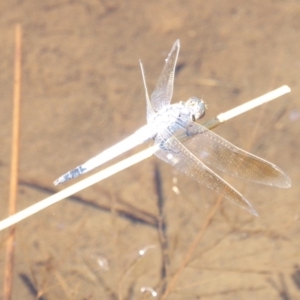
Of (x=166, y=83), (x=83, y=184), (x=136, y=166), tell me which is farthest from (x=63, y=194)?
(x=136, y=166)

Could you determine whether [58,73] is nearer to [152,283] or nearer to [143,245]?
[143,245]

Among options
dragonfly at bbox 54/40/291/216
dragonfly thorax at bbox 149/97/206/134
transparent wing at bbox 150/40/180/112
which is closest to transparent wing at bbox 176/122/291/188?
dragonfly at bbox 54/40/291/216

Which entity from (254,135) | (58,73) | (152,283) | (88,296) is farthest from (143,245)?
(58,73)

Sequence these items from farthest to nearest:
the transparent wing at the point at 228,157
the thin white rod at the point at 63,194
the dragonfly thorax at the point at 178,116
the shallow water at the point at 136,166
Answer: the shallow water at the point at 136,166
the dragonfly thorax at the point at 178,116
the transparent wing at the point at 228,157
the thin white rod at the point at 63,194

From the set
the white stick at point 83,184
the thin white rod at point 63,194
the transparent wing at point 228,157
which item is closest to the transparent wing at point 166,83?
the transparent wing at point 228,157

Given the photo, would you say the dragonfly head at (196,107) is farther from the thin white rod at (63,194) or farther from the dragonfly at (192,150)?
the thin white rod at (63,194)

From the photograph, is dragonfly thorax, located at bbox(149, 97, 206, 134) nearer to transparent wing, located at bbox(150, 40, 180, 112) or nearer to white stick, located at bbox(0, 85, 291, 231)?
transparent wing, located at bbox(150, 40, 180, 112)

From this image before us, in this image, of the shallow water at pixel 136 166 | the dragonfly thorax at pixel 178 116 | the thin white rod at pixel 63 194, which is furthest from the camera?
the shallow water at pixel 136 166
